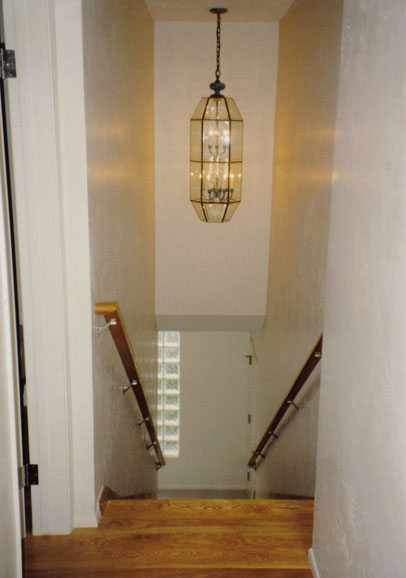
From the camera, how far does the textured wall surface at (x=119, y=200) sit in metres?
2.58

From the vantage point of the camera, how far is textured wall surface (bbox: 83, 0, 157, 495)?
258 cm

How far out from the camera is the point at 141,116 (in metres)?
4.41

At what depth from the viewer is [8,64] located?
194 centimetres

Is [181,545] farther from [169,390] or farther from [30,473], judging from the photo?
[169,390]

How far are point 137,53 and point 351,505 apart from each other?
11.2 ft

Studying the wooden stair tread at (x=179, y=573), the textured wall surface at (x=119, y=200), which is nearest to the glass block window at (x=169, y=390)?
the textured wall surface at (x=119, y=200)

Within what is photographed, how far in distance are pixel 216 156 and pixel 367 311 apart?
2668 mm

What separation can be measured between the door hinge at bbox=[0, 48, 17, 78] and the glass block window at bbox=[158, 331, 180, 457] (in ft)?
18.0

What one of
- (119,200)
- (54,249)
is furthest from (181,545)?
(119,200)

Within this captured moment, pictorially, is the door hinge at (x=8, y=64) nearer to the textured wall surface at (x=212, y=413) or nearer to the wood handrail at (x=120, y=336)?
the wood handrail at (x=120, y=336)

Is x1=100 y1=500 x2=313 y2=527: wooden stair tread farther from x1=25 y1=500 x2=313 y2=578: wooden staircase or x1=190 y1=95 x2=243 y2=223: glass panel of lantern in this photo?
x1=190 y1=95 x2=243 y2=223: glass panel of lantern

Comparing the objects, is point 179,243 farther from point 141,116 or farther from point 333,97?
point 333,97

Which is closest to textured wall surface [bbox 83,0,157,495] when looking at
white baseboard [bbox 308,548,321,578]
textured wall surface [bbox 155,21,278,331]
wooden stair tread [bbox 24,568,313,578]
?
textured wall surface [bbox 155,21,278,331]

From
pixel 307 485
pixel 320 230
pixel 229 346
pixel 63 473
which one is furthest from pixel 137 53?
pixel 229 346
